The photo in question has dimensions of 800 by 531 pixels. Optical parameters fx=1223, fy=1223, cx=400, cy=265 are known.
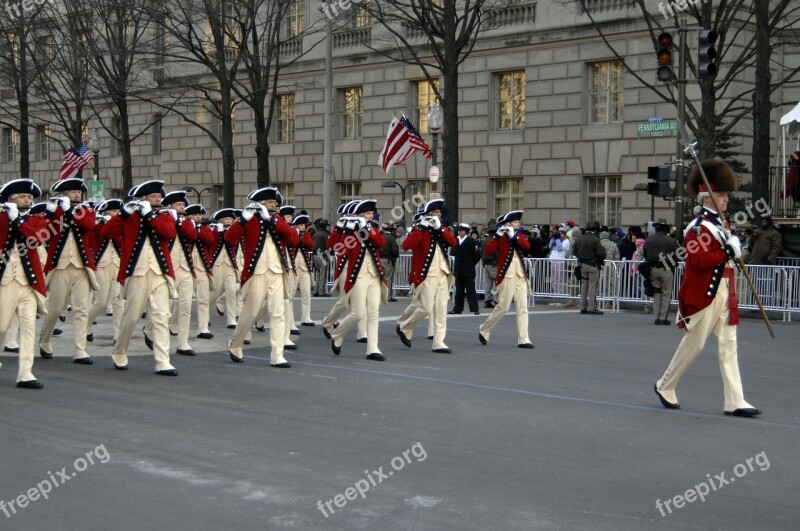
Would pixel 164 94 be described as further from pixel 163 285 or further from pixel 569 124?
pixel 163 285

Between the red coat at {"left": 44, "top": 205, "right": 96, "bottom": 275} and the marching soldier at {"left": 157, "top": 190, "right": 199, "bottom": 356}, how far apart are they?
85 cm

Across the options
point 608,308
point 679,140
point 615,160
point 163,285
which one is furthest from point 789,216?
point 163,285

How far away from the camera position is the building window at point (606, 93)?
31719 mm

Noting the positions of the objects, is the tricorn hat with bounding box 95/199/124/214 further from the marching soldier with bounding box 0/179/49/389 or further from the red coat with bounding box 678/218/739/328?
the red coat with bounding box 678/218/739/328

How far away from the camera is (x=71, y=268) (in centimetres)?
1362

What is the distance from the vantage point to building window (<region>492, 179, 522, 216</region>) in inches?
1348

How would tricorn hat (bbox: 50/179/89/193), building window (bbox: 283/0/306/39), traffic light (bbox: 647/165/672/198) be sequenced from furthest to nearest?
building window (bbox: 283/0/306/39), traffic light (bbox: 647/165/672/198), tricorn hat (bbox: 50/179/89/193)

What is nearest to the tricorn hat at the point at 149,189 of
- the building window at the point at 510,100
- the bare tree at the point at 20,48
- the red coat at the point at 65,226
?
the red coat at the point at 65,226

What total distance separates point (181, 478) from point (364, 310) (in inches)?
272

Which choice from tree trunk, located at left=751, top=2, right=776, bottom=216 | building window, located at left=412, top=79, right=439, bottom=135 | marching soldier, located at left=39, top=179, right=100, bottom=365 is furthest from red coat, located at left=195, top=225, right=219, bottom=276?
building window, located at left=412, top=79, right=439, bottom=135

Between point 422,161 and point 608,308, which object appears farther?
point 422,161

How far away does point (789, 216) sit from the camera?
75.7ft

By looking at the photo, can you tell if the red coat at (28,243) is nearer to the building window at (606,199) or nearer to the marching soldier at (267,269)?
the marching soldier at (267,269)

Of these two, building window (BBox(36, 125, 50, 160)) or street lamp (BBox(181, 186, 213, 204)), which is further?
building window (BBox(36, 125, 50, 160))
